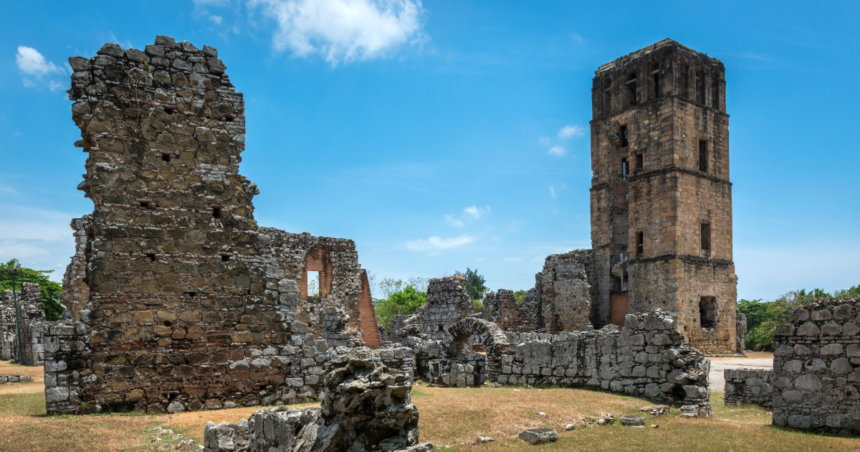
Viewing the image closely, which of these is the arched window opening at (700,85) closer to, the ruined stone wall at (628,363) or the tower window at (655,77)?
the tower window at (655,77)

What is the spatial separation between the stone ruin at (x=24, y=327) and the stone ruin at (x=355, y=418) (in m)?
17.8

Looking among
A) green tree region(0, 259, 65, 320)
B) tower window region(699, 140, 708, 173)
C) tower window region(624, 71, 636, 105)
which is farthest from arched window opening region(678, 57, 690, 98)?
green tree region(0, 259, 65, 320)

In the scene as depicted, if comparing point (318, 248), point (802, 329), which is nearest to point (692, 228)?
point (318, 248)

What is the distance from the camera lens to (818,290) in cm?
3819

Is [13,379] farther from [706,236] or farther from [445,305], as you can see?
[706,236]

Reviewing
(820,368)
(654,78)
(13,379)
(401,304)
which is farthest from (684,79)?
(13,379)

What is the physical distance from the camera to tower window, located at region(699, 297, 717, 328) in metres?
31.7

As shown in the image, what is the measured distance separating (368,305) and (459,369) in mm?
15290

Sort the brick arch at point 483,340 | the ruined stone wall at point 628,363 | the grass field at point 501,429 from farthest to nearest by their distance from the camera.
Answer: the brick arch at point 483,340 < the ruined stone wall at point 628,363 < the grass field at point 501,429

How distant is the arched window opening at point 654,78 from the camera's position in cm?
3290

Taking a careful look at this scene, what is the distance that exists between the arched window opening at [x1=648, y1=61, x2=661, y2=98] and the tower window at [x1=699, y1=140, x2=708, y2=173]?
3.77 metres

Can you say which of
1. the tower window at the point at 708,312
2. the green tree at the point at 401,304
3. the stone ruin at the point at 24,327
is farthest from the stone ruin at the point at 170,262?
the green tree at the point at 401,304

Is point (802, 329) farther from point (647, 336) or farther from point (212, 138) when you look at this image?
point (212, 138)

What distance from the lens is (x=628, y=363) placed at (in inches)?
466
